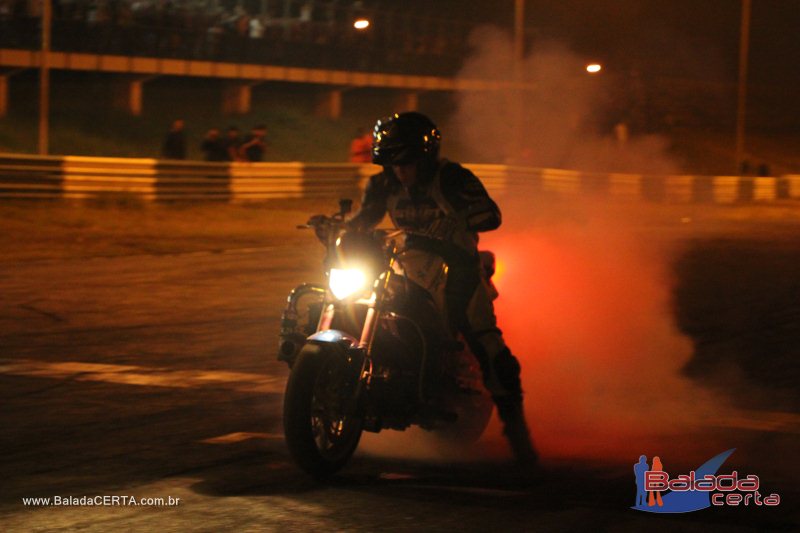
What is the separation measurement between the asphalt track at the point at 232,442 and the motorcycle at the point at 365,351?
269 mm

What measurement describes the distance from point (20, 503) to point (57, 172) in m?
18.9

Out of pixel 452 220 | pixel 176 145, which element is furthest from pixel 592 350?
pixel 176 145

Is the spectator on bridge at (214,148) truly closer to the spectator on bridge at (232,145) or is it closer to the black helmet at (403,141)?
the spectator on bridge at (232,145)

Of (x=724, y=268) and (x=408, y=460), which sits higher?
(x=724, y=268)

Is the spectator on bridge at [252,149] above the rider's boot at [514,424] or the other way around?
above

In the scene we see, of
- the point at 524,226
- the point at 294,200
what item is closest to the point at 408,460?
the point at 524,226

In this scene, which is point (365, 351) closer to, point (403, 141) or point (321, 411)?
point (321, 411)

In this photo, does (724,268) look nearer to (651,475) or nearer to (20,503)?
(651,475)

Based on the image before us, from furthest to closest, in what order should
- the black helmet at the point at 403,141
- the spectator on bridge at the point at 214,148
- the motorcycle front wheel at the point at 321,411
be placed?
the spectator on bridge at the point at 214,148 < the black helmet at the point at 403,141 < the motorcycle front wheel at the point at 321,411

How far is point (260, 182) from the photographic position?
27297mm

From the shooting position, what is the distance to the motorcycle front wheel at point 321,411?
5.56m

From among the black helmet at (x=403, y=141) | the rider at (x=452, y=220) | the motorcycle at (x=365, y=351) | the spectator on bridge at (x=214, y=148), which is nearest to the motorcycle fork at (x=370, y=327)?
the motorcycle at (x=365, y=351)

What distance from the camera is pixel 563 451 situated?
6.70 meters

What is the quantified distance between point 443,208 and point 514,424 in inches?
47.7
